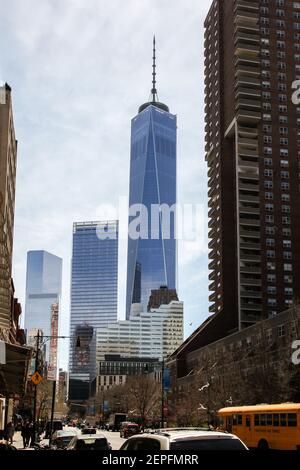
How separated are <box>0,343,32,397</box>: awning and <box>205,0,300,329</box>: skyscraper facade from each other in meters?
94.5

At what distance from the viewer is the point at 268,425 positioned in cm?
A: 3509

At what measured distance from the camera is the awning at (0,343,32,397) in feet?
117

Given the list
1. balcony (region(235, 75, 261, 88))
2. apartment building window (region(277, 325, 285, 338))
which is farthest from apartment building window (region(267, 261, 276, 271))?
apartment building window (region(277, 325, 285, 338))

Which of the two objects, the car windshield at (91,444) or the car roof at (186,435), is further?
the car windshield at (91,444)

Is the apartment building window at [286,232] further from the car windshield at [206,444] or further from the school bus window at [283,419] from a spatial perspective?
A: the car windshield at [206,444]

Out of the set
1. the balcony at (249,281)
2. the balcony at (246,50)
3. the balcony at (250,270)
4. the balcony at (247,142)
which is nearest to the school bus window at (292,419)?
the balcony at (249,281)

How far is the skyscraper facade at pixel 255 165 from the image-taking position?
5413 inches

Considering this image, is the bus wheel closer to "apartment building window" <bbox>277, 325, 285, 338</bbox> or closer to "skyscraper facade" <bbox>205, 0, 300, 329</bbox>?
"apartment building window" <bbox>277, 325, 285, 338</bbox>

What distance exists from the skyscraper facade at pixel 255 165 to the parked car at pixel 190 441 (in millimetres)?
126248

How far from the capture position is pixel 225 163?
149 meters
